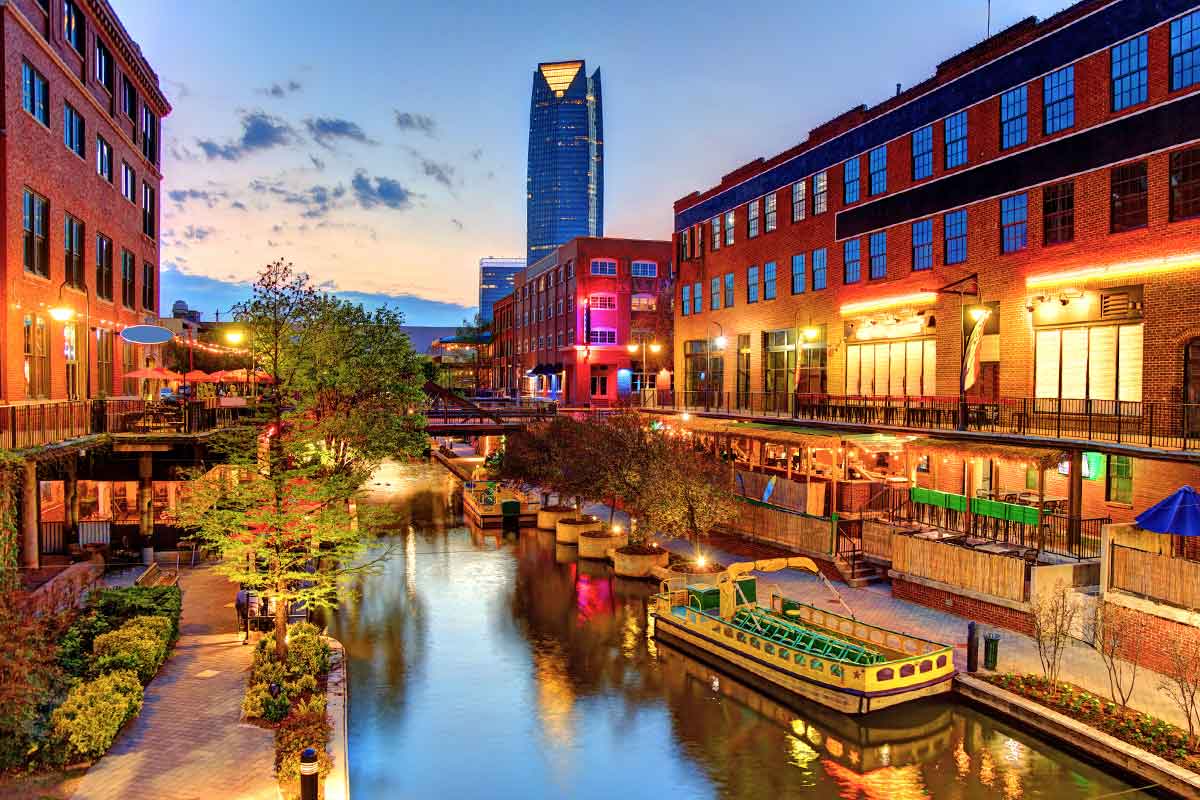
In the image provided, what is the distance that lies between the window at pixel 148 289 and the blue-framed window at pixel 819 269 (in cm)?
3435

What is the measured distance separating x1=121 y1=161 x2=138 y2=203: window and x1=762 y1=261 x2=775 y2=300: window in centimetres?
3261

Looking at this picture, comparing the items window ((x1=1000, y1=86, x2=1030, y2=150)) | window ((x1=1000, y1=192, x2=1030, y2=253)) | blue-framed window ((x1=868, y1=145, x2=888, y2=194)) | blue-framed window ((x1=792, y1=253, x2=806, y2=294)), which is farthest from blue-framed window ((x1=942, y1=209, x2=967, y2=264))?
blue-framed window ((x1=792, y1=253, x2=806, y2=294))

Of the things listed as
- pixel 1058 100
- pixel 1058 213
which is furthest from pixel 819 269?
pixel 1058 100

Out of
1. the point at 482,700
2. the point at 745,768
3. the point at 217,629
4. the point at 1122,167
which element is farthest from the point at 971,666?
the point at 217,629

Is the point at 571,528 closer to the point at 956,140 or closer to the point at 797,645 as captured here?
the point at 797,645

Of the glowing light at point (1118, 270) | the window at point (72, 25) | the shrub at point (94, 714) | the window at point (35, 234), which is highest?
the window at point (72, 25)

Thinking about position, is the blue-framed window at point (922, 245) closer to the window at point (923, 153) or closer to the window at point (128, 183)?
the window at point (923, 153)

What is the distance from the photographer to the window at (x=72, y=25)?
29777 mm

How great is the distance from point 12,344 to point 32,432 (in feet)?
14.1

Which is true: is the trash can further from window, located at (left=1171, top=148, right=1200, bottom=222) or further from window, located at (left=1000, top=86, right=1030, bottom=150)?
window, located at (left=1000, top=86, right=1030, bottom=150)

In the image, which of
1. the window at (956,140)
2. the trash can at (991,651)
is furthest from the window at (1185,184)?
the trash can at (991,651)

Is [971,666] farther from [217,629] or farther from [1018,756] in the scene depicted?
[217,629]

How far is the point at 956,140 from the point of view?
33312mm

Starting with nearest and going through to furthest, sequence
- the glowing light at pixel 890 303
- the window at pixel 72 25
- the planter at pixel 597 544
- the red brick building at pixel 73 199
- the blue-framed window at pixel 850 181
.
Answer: the red brick building at pixel 73 199
the window at pixel 72 25
the glowing light at pixel 890 303
the planter at pixel 597 544
the blue-framed window at pixel 850 181
